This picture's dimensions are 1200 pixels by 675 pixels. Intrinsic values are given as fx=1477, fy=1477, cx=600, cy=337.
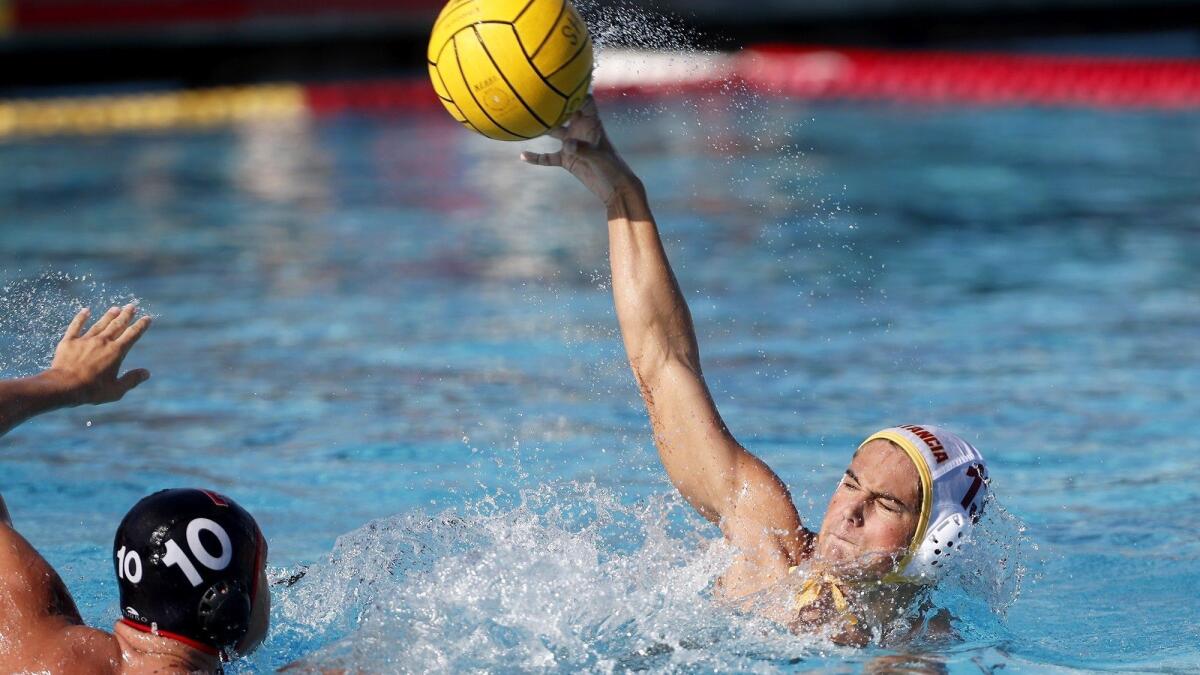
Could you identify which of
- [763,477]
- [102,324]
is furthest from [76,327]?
[763,477]

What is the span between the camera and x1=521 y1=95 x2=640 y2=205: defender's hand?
A: 110 inches

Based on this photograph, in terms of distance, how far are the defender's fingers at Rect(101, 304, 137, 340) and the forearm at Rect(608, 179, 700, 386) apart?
92 centimetres

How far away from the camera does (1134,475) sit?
14.8 ft

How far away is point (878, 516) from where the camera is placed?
2721mm

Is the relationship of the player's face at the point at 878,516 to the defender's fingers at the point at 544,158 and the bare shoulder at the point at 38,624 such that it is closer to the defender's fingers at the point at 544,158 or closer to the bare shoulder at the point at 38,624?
the defender's fingers at the point at 544,158

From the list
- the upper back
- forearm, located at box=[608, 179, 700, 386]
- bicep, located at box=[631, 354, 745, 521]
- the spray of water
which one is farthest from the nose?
the spray of water

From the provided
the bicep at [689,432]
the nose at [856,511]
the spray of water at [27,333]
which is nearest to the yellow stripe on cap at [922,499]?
the nose at [856,511]

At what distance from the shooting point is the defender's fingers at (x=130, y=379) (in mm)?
2734

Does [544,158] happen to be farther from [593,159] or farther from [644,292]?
[644,292]

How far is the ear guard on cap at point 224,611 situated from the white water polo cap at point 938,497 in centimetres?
120

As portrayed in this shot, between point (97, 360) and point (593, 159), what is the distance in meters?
0.98

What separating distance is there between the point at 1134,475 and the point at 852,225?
401cm

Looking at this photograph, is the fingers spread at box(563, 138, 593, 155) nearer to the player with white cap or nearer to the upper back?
the player with white cap

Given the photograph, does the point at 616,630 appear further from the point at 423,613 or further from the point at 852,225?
the point at 852,225
